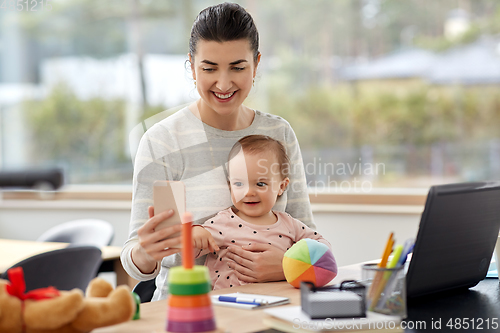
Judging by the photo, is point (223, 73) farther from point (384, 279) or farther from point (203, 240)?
point (384, 279)

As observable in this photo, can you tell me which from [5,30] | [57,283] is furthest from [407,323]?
[5,30]

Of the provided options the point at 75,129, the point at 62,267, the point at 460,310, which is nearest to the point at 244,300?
the point at 460,310

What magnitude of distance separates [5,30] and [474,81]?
3709 millimetres

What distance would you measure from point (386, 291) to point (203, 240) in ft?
1.83

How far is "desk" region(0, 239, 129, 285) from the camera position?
7.98 feet

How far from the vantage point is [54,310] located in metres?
0.81

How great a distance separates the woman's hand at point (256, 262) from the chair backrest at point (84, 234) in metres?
1.62

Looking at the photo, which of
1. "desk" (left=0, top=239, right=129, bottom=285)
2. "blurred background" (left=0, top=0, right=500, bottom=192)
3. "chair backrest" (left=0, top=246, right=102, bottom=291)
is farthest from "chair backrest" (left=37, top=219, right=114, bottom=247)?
"blurred background" (left=0, top=0, right=500, bottom=192)

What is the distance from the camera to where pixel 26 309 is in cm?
82

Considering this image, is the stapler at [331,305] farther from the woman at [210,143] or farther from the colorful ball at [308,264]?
the woman at [210,143]

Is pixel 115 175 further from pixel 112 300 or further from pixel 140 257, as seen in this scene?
pixel 112 300

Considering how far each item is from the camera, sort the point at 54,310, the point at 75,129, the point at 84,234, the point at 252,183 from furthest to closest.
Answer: the point at 75,129 < the point at 84,234 < the point at 252,183 < the point at 54,310

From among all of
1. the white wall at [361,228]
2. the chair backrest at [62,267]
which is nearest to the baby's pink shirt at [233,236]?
the chair backrest at [62,267]

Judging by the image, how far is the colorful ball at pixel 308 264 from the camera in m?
1.23
